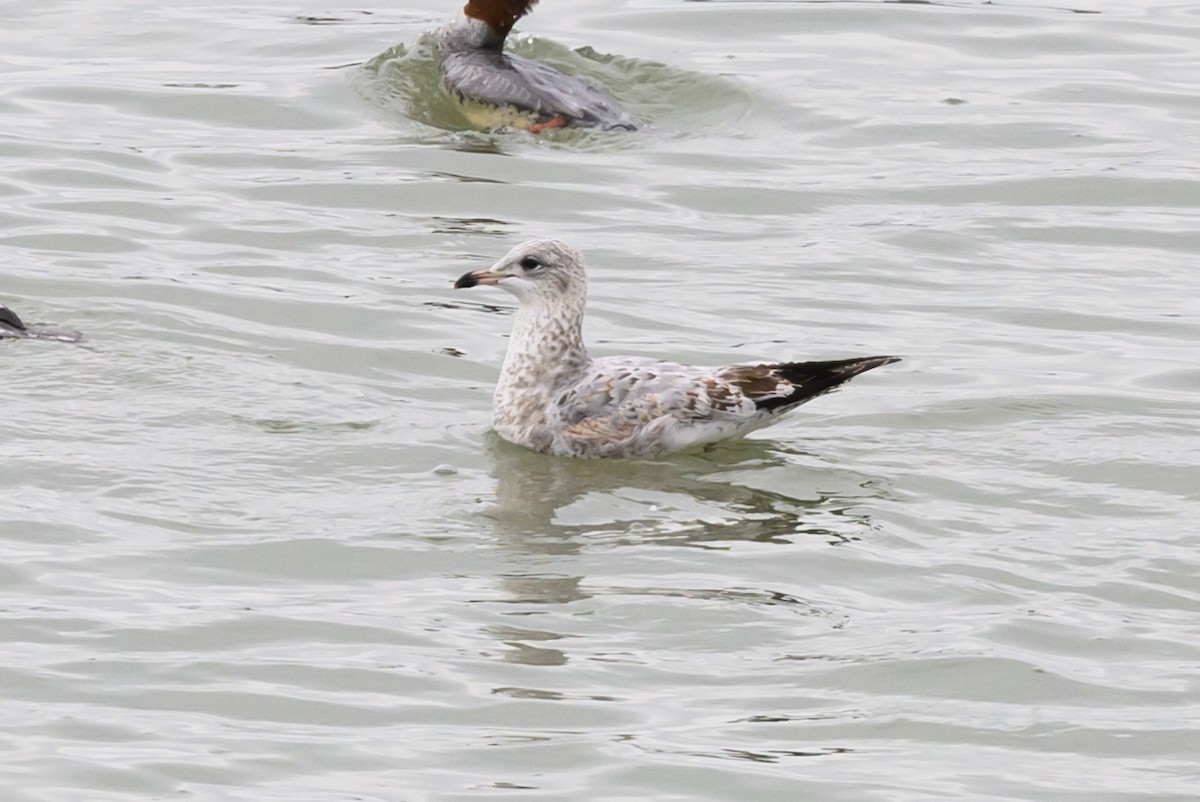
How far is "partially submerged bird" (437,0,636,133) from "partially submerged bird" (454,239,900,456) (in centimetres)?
557

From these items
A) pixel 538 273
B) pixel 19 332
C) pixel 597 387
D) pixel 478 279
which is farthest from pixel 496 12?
pixel 597 387

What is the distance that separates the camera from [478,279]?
1059cm

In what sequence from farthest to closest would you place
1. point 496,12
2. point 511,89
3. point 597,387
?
point 496,12, point 511,89, point 597,387

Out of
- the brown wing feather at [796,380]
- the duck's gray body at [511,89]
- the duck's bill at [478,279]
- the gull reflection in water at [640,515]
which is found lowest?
the gull reflection in water at [640,515]

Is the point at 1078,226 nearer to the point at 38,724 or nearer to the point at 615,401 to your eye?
the point at 615,401

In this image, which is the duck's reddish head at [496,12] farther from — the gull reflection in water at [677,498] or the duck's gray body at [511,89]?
the gull reflection in water at [677,498]

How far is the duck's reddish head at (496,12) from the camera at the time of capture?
673 inches

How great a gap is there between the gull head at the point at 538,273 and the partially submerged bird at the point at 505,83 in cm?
554

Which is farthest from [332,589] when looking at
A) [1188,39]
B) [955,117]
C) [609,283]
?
[1188,39]

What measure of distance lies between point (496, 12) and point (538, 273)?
6.72 m

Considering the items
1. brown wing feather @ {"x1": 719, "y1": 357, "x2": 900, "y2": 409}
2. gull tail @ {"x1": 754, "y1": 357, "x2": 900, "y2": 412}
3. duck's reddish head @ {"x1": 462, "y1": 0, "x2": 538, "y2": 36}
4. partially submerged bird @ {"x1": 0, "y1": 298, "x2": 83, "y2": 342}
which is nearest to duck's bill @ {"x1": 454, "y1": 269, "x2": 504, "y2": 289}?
brown wing feather @ {"x1": 719, "y1": 357, "x2": 900, "y2": 409}

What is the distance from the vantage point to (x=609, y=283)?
1319 centimetres

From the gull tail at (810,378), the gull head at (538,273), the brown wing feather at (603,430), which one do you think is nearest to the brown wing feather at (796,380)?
the gull tail at (810,378)

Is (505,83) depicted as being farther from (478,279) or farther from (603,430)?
(603,430)
